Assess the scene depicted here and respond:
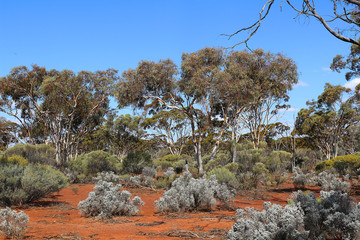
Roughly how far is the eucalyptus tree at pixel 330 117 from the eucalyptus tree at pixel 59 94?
20.4 m

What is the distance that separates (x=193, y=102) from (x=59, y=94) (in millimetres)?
12053

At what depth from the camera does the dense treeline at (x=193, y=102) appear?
19156 mm

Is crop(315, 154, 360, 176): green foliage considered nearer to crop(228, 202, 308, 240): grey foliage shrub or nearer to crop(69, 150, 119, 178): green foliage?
crop(69, 150, 119, 178): green foliage

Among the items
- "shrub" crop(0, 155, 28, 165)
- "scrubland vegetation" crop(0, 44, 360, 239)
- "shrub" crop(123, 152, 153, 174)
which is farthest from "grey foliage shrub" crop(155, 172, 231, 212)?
"shrub" crop(123, 152, 153, 174)

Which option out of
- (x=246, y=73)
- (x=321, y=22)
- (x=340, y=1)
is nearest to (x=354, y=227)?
(x=321, y=22)

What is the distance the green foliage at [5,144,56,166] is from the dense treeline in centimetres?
128

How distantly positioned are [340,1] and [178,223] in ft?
18.3

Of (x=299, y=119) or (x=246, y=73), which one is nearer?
(x=246, y=73)

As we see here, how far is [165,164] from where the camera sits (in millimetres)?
30484

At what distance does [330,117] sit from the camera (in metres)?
30.2

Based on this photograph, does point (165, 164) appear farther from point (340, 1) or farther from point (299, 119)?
point (340, 1)

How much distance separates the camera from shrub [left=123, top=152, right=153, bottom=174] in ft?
71.6

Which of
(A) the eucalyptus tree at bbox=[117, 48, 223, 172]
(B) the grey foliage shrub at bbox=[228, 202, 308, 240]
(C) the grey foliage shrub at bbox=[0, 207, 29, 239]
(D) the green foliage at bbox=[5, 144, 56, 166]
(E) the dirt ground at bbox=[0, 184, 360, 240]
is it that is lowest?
(E) the dirt ground at bbox=[0, 184, 360, 240]

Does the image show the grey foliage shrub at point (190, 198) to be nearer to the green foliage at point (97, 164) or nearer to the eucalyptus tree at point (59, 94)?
the green foliage at point (97, 164)
